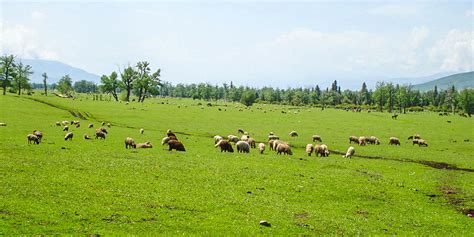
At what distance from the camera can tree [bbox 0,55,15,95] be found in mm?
121688

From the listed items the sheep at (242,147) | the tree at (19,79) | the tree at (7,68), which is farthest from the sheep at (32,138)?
the tree at (19,79)

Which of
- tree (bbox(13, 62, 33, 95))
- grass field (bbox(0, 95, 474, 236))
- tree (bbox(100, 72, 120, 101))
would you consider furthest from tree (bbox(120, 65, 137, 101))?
grass field (bbox(0, 95, 474, 236))

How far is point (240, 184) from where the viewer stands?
26.6 meters

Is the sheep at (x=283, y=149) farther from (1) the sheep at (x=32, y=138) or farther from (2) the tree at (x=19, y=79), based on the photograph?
(2) the tree at (x=19, y=79)

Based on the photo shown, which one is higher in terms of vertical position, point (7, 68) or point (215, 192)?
point (7, 68)

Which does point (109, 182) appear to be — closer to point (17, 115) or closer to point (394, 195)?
point (394, 195)

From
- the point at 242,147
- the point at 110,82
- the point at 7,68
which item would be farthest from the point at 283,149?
the point at 110,82

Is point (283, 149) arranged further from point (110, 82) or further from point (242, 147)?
point (110, 82)

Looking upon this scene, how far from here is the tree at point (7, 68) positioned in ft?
399

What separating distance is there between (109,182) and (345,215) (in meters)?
14.0

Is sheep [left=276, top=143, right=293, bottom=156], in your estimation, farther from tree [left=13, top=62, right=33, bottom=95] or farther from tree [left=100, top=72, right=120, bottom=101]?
tree [left=100, top=72, right=120, bottom=101]

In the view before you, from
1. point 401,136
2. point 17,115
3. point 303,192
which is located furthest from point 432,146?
point 17,115

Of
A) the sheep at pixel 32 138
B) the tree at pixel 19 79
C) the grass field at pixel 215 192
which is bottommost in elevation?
the grass field at pixel 215 192

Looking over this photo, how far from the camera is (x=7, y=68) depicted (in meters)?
123
